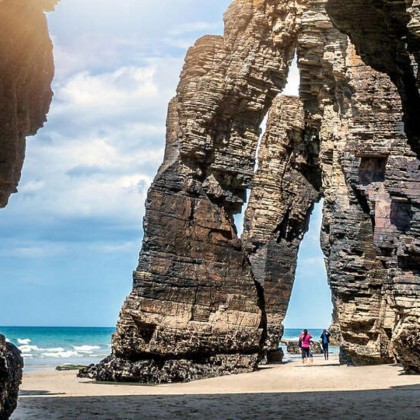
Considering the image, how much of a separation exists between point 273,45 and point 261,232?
11.0 m

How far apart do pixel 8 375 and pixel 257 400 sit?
288 inches

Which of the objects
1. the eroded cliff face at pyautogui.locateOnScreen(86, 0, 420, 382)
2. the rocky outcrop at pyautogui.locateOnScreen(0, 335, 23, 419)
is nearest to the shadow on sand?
the rocky outcrop at pyautogui.locateOnScreen(0, 335, 23, 419)

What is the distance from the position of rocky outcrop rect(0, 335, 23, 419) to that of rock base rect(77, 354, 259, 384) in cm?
1582

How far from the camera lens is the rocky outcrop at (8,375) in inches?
421

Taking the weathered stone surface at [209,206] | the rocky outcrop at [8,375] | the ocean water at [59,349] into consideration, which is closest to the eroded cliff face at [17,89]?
the rocky outcrop at [8,375]

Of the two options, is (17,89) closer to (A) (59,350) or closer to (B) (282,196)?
(B) (282,196)

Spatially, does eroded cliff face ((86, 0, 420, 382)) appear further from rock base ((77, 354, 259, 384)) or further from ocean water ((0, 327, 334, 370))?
ocean water ((0, 327, 334, 370))

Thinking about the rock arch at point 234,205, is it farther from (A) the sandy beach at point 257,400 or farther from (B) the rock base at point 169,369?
(A) the sandy beach at point 257,400

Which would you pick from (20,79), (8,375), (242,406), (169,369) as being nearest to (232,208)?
(169,369)

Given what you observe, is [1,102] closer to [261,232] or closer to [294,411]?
[294,411]

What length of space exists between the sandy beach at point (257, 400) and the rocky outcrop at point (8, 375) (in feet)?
8.54

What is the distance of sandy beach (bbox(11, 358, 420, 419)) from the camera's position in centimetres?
1406

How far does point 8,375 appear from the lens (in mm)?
10773

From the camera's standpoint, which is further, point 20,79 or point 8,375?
point 20,79
